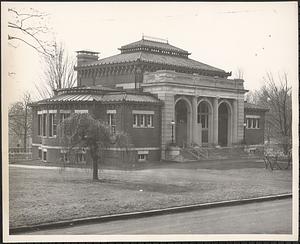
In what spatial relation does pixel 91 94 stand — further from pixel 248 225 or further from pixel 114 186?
pixel 248 225

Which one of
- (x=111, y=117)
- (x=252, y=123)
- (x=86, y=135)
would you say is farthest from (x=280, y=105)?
(x=252, y=123)

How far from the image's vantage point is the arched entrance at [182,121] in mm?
32812

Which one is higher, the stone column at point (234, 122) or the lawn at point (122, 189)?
the stone column at point (234, 122)

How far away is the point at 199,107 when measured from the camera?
115 feet

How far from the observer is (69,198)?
16.5 metres

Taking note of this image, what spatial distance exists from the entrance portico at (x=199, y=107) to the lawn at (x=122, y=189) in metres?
6.52

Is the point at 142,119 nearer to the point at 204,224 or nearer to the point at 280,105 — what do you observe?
the point at 280,105

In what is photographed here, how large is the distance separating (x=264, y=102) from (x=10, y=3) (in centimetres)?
1431

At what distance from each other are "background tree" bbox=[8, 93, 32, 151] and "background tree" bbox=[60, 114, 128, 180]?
1.63 metres

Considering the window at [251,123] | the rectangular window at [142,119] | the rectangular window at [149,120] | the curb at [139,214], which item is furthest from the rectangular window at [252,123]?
the curb at [139,214]

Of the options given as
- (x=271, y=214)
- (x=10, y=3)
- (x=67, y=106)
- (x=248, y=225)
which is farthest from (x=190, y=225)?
(x=67, y=106)

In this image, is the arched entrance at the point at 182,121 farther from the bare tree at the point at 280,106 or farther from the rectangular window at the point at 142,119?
the bare tree at the point at 280,106

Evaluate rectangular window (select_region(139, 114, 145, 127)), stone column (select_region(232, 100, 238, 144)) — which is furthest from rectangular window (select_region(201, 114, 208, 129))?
rectangular window (select_region(139, 114, 145, 127))

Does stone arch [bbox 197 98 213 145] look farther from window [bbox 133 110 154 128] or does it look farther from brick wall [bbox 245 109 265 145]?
window [bbox 133 110 154 128]
